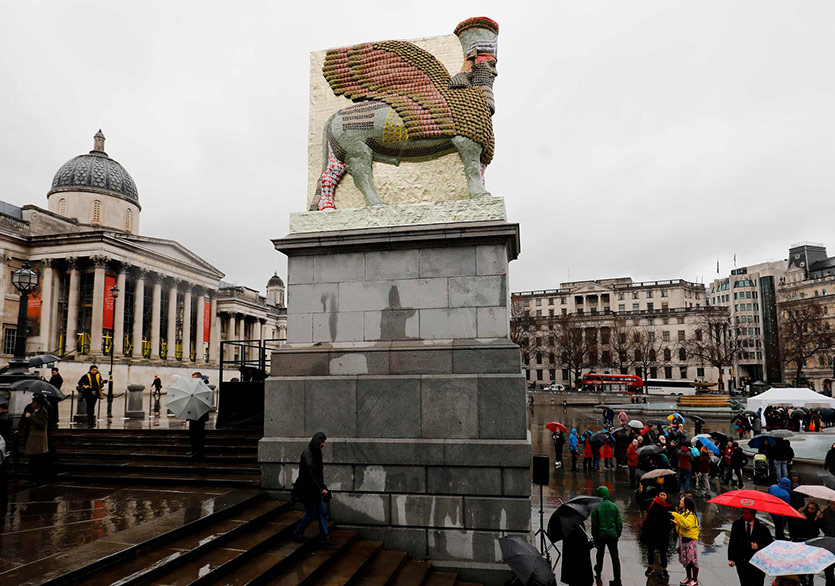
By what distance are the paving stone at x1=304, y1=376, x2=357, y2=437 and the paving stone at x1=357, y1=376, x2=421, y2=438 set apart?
0.16 meters

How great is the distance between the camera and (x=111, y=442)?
46.4 ft

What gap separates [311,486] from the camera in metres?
8.62

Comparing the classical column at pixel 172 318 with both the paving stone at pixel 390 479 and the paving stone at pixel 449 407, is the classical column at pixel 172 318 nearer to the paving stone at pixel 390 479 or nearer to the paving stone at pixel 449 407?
the paving stone at pixel 390 479

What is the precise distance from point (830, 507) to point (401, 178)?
32.5ft

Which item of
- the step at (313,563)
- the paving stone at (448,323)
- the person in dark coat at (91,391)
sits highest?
the paving stone at (448,323)

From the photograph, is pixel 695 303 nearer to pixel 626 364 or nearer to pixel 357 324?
pixel 626 364

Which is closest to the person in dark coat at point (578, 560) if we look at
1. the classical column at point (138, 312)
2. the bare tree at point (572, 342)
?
the classical column at point (138, 312)

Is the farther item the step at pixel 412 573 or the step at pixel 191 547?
the step at pixel 412 573

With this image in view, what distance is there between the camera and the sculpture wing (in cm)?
1152

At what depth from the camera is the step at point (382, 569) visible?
832 centimetres

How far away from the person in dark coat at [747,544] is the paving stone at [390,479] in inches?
198

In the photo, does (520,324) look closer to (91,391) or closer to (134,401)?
(134,401)

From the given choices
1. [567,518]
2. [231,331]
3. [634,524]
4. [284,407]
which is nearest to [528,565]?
[567,518]

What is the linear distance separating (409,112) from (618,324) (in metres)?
98.3
